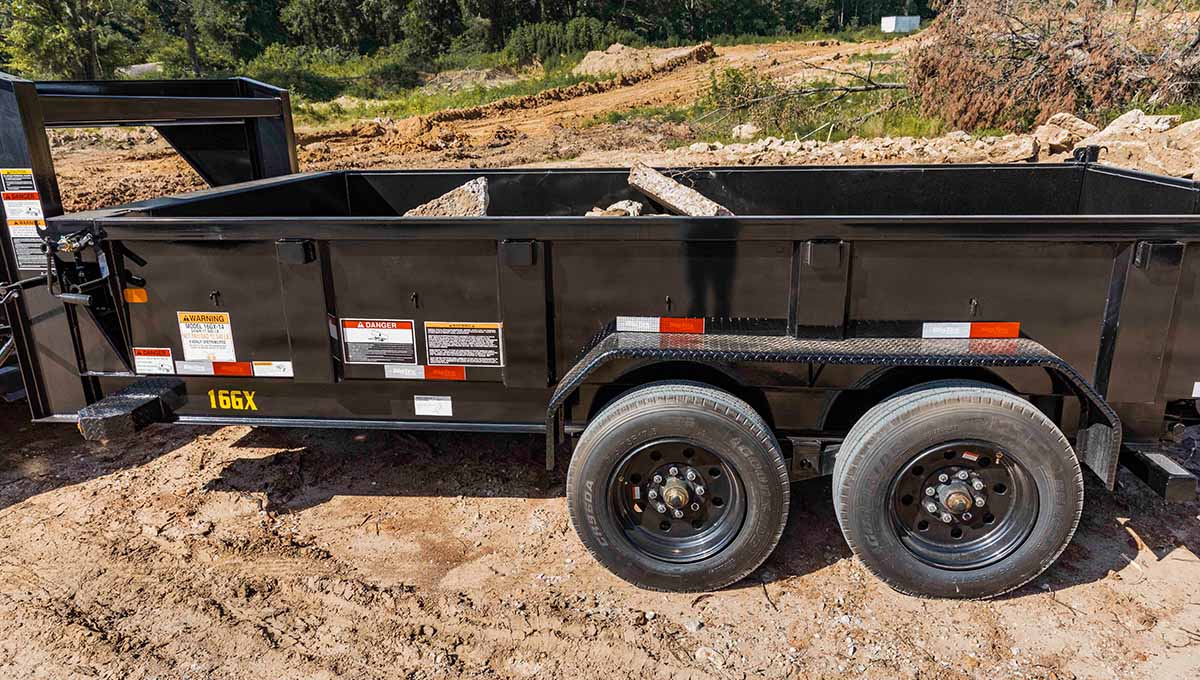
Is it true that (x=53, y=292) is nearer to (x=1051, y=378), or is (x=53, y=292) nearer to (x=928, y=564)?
(x=928, y=564)

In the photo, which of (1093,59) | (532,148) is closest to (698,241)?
(1093,59)

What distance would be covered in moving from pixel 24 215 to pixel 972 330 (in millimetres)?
4244

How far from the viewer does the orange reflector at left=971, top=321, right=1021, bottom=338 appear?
3207mm

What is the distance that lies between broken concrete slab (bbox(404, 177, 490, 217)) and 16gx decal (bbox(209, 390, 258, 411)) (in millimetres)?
1645

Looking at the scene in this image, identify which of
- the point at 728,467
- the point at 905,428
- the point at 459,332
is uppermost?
the point at 459,332

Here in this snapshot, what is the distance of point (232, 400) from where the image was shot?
12.4 feet

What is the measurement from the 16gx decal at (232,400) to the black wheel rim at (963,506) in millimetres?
2876

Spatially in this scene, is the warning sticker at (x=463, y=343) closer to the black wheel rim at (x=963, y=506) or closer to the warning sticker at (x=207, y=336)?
the warning sticker at (x=207, y=336)

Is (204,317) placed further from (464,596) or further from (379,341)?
(464,596)

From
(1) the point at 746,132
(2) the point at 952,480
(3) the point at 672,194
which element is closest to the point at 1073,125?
(1) the point at 746,132

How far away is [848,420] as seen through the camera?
3436 millimetres

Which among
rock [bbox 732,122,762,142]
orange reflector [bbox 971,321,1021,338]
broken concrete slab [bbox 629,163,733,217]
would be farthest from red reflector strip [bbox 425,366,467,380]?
rock [bbox 732,122,762,142]

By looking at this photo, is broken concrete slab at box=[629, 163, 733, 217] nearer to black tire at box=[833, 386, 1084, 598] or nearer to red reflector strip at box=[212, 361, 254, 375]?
black tire at box=[833, 386, 1084, 598]

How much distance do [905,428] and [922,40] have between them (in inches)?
568
